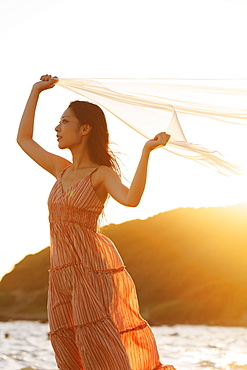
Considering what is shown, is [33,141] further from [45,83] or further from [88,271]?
[88,271]

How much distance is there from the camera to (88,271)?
4.26m

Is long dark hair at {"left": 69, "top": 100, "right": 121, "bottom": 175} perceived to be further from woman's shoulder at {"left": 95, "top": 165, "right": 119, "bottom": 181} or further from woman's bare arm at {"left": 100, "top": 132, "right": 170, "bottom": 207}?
woman's bare arm at {"left": 100, "top": 132, "right": 170, "bottom": 207}

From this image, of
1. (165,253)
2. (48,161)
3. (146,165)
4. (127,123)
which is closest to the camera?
(146,165)

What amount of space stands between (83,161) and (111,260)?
550mm

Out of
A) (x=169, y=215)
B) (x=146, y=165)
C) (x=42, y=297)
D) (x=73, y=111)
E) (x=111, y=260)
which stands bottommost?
(x=111, y=260)

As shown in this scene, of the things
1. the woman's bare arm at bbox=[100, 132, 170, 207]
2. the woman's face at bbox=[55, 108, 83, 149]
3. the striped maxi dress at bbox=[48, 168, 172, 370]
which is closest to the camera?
the woman's bare arm at bbox=[100, 132, 170, 207]

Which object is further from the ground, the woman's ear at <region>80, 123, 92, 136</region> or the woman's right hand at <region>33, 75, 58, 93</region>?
the woman's right hand at <region>33, 75, 58, 93</region>

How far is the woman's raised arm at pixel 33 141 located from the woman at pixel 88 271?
136 millimetres

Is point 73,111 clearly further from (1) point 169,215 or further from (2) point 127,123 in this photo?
(1) point 169,215

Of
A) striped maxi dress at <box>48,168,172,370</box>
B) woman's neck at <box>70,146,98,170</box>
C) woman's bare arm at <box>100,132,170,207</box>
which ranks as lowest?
striped maxi dress at <box>48,168,172,370</box>

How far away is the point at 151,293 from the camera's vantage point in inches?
2879

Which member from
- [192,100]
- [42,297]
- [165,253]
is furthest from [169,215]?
[192,100]

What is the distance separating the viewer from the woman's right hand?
459 cm

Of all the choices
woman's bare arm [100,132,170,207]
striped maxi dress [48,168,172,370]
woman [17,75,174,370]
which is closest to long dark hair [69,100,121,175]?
woman [17,75,174,370]
